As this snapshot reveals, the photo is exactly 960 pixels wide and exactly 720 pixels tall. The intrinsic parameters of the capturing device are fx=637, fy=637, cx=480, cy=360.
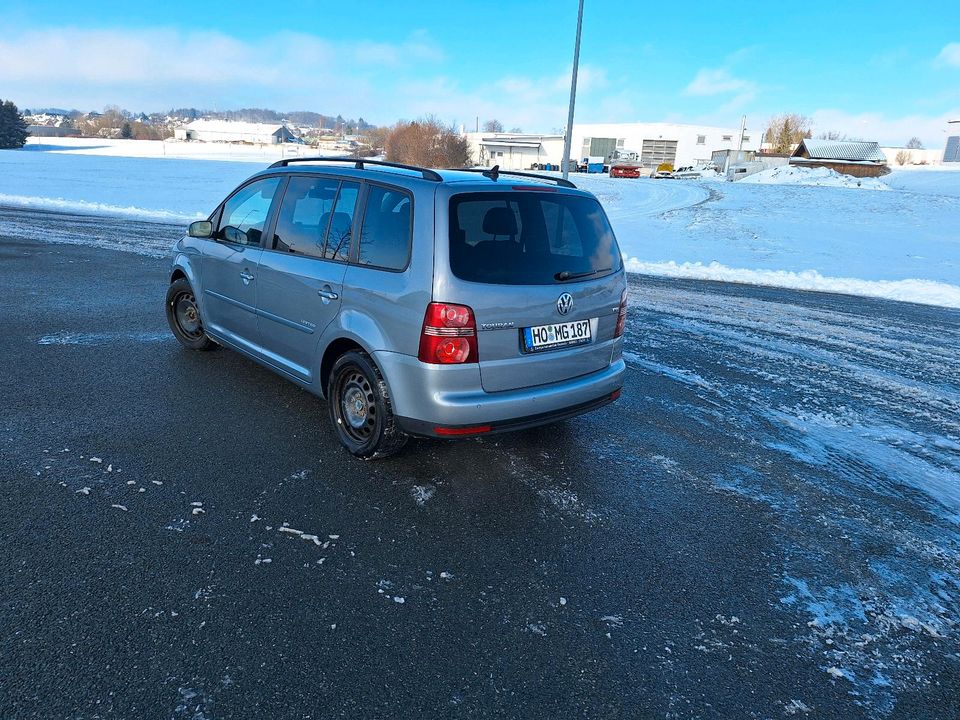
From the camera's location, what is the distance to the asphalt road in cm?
240

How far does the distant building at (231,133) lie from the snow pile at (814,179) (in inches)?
5075

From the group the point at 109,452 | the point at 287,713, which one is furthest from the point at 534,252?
the point at 109,452

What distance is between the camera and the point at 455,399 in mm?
3617

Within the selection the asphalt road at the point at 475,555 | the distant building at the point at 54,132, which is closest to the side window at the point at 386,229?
the asphalt road at the point at 475,555

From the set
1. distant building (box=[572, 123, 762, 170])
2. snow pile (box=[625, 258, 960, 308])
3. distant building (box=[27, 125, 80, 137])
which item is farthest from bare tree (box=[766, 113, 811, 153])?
distant building (box=[27, 125, 80, 137])

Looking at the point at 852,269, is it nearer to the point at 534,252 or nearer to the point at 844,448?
the point at 844,448

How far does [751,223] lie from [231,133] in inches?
6420

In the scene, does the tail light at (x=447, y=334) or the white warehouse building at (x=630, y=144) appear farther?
the white warehouse building at (x=630, y=144)

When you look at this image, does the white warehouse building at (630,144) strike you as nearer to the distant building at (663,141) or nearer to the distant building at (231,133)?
the distant building at (663,141)

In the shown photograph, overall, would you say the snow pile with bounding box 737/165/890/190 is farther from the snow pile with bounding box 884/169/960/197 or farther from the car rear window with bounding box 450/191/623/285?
the car rear window with bounding box 450/191/623/285

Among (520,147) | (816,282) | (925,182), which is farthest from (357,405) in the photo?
(520,147)

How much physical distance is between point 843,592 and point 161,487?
3662mm

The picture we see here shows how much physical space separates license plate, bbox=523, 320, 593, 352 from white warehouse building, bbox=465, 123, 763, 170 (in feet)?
332

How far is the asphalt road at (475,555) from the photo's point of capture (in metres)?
2.40
